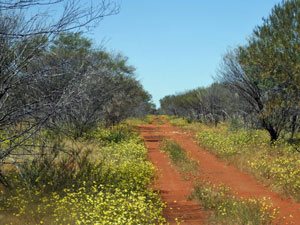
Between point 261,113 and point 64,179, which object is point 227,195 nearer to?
point 64,179

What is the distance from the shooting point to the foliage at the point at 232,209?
793 centimetres

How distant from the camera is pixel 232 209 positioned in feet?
28.3

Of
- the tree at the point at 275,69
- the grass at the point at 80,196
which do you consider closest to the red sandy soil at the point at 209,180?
the grass at the point at 80,196

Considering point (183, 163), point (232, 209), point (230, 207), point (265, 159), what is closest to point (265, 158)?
point (265, 159)

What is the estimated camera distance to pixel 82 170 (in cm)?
1065

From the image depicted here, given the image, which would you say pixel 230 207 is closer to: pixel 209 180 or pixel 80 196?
pixel 80 196

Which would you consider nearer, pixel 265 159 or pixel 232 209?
pixel 232 209

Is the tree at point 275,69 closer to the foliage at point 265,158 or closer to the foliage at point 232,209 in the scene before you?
the foliage at point 265,158

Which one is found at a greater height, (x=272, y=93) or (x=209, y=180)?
(x=272, y=93)

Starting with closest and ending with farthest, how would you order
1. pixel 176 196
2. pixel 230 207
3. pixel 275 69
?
1. pixel 230 207
2. pixel 176 196
3. pixel 275 69

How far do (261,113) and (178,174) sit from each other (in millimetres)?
8665

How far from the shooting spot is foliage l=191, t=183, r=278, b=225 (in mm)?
7934

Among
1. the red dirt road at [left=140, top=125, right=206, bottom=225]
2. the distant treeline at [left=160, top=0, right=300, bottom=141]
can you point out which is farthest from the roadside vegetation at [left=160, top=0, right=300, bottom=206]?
the red dirt road at [left=140, top=125, right=206, bottom=225]

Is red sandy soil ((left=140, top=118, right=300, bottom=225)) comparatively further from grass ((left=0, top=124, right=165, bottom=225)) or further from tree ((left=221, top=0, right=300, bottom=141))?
tree ((left=221, top=0, right=300, bottom=141))
